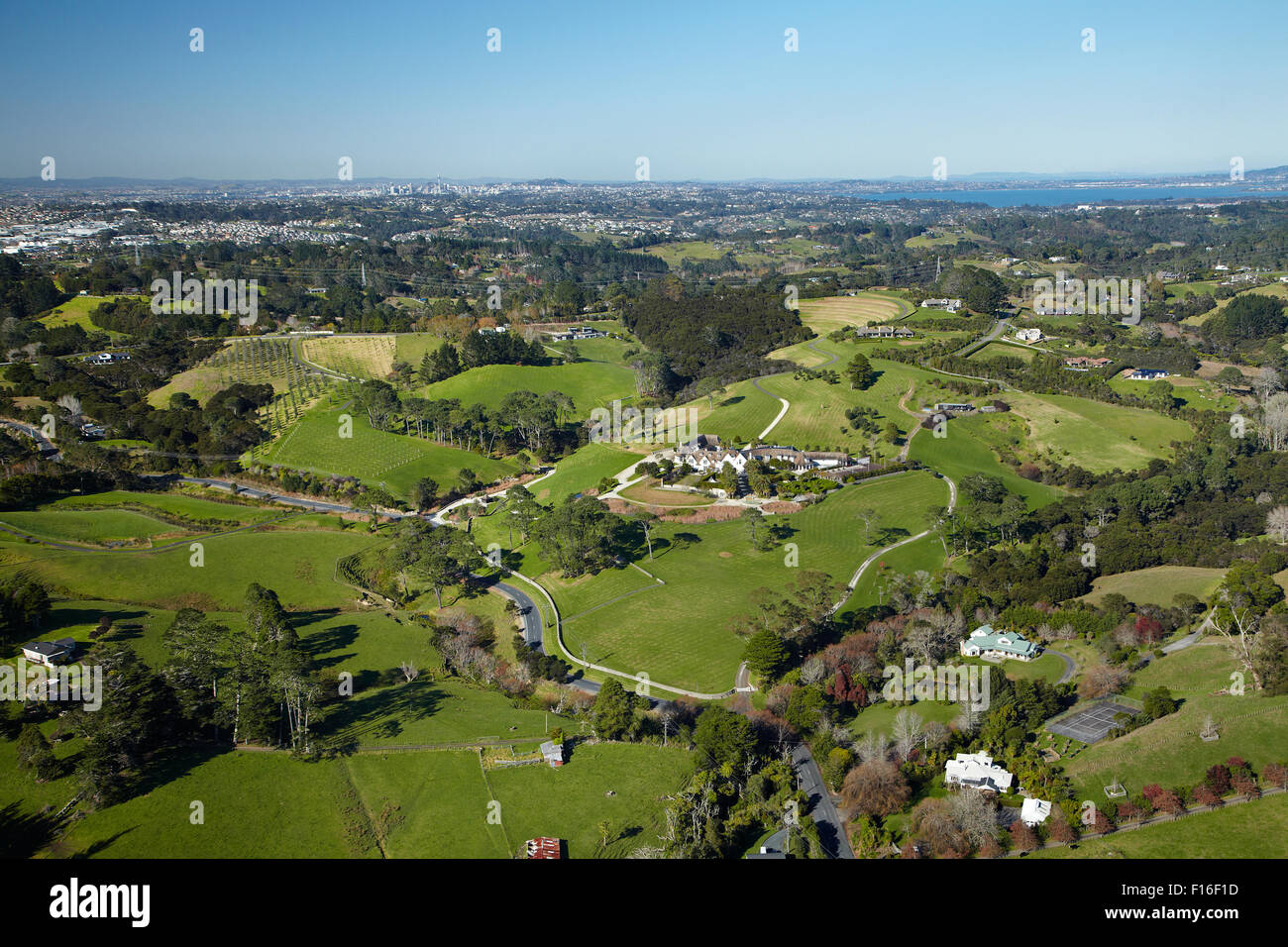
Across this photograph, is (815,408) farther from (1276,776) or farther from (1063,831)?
(1063,831)

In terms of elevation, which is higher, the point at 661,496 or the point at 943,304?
the point at 943,304

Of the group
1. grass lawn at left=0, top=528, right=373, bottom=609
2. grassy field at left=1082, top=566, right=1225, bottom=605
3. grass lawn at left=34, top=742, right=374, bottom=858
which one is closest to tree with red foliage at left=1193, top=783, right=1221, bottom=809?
grassy field at left=1082, top=566, right=1225, bottom=605

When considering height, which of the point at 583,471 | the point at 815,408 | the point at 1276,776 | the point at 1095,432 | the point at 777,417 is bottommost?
the point at 1276,776

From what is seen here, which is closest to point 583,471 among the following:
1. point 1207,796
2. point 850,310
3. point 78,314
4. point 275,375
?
point 275,375

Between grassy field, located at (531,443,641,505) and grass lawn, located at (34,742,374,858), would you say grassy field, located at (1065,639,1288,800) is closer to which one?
grass lawn, located at (34,742,374,858)

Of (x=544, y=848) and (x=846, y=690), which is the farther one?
(x=846, y=690)

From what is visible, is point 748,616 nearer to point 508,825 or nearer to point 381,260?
point 508,825
